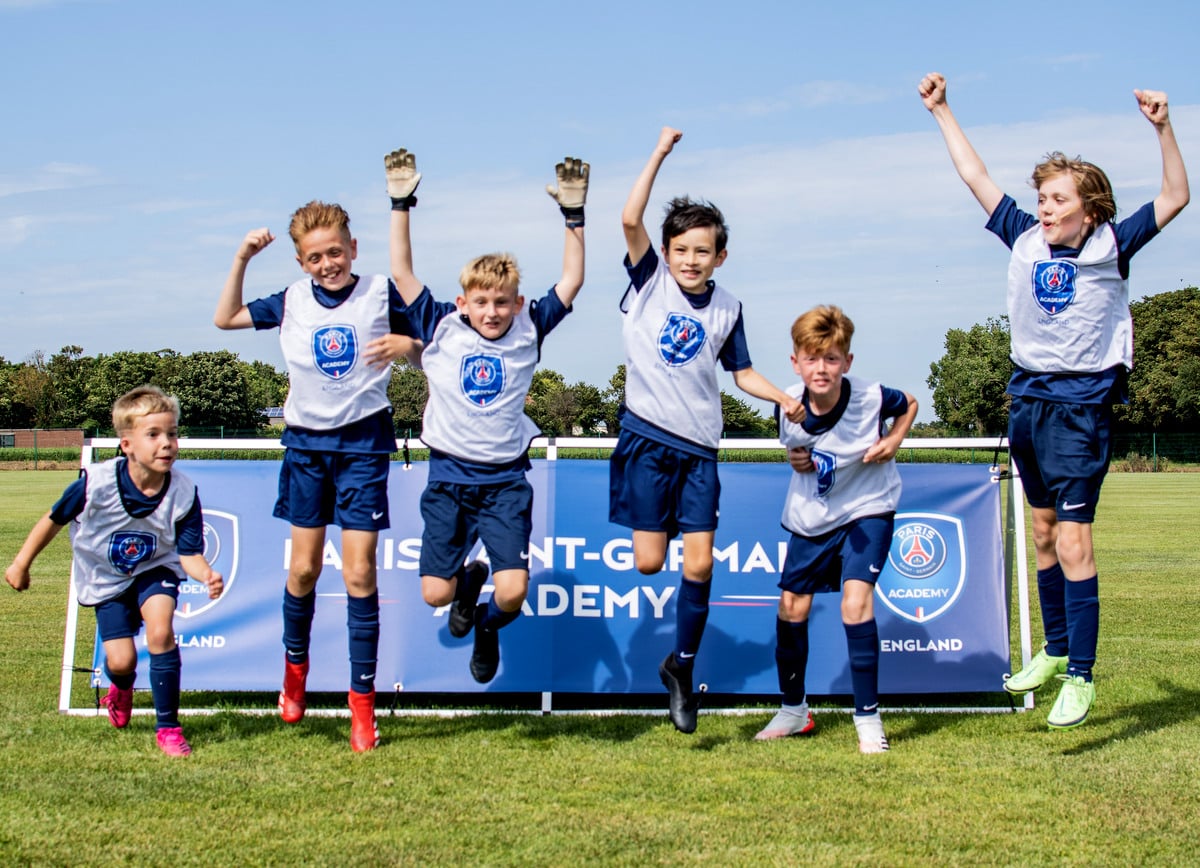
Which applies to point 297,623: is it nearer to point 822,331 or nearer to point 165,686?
point 165,686

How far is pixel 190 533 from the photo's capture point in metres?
6.15

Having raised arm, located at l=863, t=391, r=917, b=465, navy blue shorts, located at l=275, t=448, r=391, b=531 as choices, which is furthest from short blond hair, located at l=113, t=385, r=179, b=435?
raised arm, located at l=863, t=391, r=917, b=465

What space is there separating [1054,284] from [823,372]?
124 centimetres

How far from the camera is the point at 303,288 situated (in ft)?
20.5

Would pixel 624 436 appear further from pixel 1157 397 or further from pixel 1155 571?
pixel 1157 397

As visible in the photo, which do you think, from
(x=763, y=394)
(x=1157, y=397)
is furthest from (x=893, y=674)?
(x=1157, y=397)

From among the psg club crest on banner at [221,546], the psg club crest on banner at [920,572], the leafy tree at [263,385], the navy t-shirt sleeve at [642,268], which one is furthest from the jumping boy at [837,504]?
the leafy tree at [263,385]

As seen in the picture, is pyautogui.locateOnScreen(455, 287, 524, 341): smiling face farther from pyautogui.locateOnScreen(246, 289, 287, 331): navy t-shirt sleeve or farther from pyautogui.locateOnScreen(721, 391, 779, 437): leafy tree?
pyautogui.locateOnScreen(721, 391, 779, 437): leafy tree

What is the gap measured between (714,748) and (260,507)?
312 centimetres

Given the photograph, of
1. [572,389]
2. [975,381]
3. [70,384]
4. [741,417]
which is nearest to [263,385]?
[70,384]

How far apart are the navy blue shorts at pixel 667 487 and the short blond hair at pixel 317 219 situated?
1.83 m

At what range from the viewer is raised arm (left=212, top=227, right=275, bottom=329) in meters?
6.13

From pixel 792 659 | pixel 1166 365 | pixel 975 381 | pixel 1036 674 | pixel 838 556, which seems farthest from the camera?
pixel 975 381

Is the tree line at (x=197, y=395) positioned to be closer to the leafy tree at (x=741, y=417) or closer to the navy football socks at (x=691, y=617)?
the leafy tree at (x=741, y=417)
